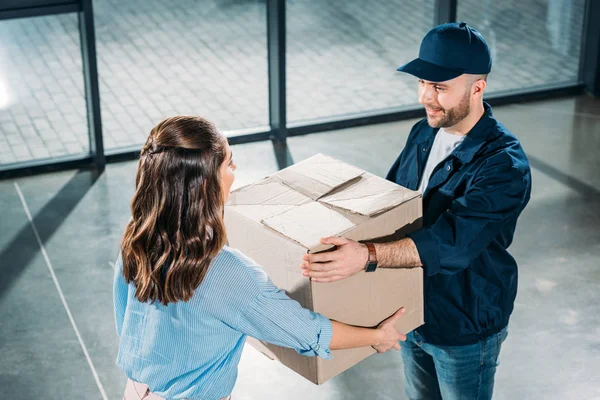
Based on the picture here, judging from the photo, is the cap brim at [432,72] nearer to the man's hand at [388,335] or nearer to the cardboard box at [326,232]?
the cardboard box at [326,232]

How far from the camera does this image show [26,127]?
714 centimetres

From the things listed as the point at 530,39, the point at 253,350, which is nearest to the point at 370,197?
the point at 253,350

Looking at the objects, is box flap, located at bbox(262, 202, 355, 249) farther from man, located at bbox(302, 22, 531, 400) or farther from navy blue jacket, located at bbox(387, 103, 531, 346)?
navy blue jacket, located at bbox(387, 103, 531, 346)

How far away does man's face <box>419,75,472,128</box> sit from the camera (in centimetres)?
300

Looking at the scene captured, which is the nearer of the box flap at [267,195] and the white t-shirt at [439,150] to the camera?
the box flap at [267,195]

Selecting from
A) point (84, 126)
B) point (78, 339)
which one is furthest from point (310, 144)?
point (78, 339)

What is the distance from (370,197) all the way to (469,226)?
1.05ft

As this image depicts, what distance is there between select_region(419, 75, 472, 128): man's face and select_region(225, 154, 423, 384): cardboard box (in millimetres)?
302

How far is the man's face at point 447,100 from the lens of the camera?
3004mm

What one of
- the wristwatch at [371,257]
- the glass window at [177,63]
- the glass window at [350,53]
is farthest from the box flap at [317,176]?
the glass window at [350,53]

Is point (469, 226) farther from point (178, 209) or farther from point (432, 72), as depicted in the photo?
point (178, 209)

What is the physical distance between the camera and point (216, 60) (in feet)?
24.7

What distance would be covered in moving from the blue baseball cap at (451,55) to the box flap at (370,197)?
0.38 m

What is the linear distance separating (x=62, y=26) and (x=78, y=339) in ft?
9.30
